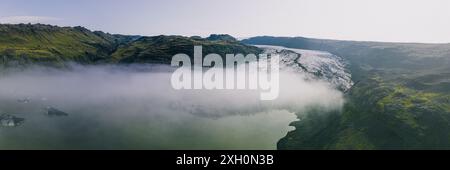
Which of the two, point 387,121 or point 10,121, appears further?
point 10,121

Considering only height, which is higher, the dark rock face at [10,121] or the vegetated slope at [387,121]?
the vegetated slope at [387,121]

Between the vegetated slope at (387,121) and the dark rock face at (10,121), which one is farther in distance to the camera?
the dark rock face at (10,121)

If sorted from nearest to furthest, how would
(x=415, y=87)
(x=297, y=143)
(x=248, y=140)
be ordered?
(x=297, y=143), (x=248, y=140), (x=415, y=87)

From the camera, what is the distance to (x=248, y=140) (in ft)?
501

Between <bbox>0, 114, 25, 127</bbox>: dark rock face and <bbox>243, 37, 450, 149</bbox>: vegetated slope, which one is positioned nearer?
<bbox>243, 37, 450, 149</bbox>: vegetated slope

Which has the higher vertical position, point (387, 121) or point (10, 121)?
point (387, 121)

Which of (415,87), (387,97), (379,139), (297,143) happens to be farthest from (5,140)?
(415,87)

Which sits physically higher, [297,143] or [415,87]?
[415,87]

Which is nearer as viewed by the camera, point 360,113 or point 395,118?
point 395,118

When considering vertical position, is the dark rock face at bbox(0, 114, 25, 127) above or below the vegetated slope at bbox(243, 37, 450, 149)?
below
